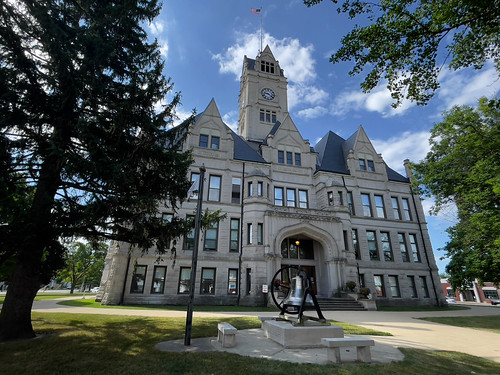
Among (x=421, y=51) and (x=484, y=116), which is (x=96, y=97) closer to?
(x=421, y=51)

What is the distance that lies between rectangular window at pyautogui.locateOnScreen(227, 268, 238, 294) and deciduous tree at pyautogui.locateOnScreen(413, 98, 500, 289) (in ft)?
55.3

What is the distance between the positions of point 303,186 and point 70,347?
72.6 feet

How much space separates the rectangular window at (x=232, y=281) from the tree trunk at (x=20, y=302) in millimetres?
14349

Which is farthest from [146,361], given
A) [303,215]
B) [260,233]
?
[303,215]

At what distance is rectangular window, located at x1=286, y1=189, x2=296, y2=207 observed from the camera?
81.9 feet

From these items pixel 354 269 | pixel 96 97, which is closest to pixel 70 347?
pixel 96 97

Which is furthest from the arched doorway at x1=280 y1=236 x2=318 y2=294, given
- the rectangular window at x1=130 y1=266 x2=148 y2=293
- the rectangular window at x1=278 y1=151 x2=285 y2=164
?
the rectangular window at x1=130 y1=266 x2=148 y2=293

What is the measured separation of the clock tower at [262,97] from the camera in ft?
119

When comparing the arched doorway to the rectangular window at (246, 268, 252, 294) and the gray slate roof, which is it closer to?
the rectangular window at (246, 268, 252, 294)

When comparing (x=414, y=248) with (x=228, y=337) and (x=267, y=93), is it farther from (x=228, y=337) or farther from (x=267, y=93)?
(x=267, y=93)

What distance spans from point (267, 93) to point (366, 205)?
75.1 feet

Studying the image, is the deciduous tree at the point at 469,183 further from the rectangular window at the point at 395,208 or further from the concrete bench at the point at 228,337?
the concrete bench at the point at 228,337

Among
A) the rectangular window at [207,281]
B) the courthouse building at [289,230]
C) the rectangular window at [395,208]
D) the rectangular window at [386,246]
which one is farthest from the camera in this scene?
the rectangular window at [395,208]

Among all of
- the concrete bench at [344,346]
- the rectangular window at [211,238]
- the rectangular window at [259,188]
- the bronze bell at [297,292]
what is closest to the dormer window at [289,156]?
the rectangular window at [259,188]
